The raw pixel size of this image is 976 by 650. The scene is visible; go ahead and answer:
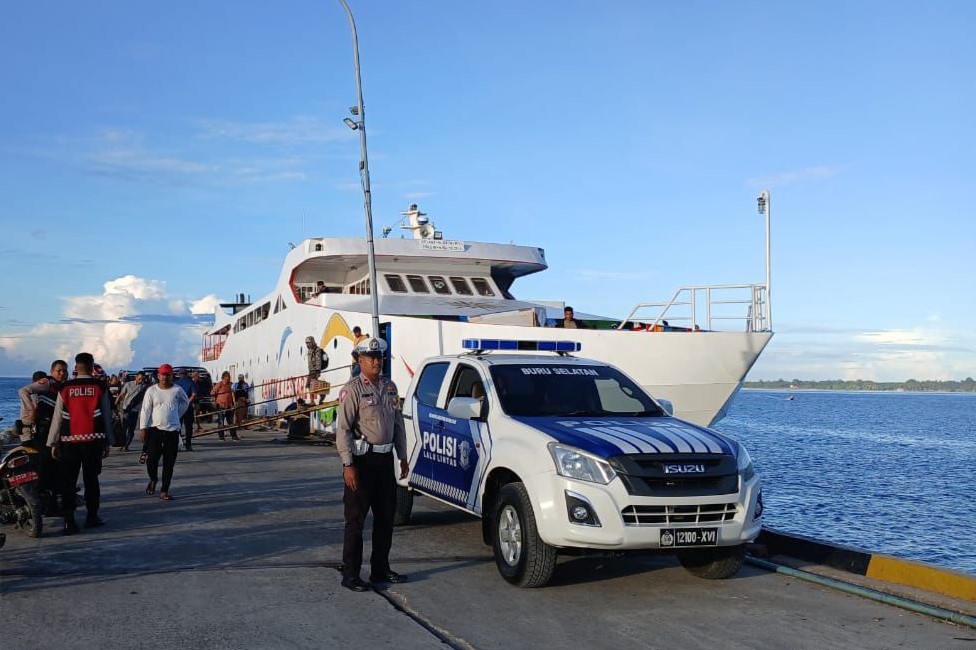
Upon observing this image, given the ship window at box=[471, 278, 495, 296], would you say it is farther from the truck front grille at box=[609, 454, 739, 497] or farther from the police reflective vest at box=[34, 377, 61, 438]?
the truck front grille at box=[609, 454, 739, 497]

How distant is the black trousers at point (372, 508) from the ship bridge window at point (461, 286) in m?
17.6

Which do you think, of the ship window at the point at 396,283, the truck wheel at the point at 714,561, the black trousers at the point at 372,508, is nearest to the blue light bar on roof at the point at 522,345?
the black trousers at the point at 372,508

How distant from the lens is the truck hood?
6.12m

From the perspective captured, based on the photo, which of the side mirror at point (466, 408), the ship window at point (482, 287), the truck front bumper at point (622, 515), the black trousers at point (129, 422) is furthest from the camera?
the ship window at point (482, 287)

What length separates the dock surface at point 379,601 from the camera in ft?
17.0

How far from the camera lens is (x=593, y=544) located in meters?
5.94

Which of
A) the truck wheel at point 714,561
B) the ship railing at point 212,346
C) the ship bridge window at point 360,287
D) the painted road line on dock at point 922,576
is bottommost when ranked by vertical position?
the painted road line on dock at point 922,576

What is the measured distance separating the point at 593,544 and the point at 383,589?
5.21 feet

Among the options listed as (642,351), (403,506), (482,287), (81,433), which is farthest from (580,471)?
(482,287)

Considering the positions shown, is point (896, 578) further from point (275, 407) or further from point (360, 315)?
point (275, 407)

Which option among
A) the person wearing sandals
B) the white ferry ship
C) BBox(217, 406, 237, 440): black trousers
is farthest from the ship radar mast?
the person wearing sandals

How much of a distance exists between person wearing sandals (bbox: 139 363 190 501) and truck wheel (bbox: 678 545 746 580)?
6.61 m

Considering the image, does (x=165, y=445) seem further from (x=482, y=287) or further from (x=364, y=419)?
(x=482, y=287)

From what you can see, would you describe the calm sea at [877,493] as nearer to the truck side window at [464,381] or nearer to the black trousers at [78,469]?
the truck side window at [464,381]
